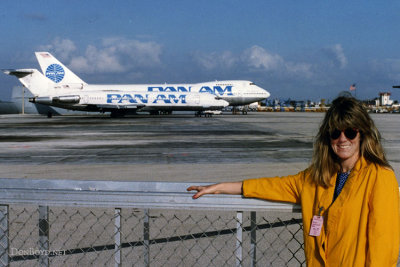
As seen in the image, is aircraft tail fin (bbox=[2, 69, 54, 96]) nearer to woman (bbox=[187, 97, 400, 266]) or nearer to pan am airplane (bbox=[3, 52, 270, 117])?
pan am airplane (bbox=[3, 52, 270, 117])

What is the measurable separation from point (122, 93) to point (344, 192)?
5685 centimetres

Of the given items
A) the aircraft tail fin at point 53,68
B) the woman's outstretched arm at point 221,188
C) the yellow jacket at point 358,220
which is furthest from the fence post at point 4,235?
the aircraft tail fin at point 53,68

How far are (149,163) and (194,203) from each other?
11.2m

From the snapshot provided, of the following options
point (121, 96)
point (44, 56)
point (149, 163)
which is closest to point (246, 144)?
point (149, 163)

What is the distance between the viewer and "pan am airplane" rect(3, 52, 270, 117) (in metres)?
56.9

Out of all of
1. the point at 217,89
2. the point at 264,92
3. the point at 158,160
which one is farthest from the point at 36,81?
the point at 158,160

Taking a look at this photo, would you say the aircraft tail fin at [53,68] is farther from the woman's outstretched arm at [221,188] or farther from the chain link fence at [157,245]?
the woman's outstretched arm at [221,188]

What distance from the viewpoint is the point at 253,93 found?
6312cm

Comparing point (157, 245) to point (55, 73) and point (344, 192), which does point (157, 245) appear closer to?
point (344, 192)

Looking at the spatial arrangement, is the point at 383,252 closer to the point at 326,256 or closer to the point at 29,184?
the point at 326,256

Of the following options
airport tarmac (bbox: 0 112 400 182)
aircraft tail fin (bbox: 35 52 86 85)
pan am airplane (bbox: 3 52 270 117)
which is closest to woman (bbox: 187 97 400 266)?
airport tarmac (bbox: 0 112 400 182)

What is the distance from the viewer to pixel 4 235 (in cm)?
340

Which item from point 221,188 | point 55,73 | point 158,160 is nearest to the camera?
point 221,188

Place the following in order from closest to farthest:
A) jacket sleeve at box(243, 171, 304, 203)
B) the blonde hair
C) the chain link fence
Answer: the blonde hair, jacket sleeve at box(243, 171, 304, 203), the chain link fence
